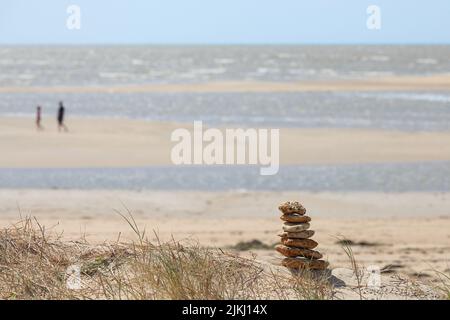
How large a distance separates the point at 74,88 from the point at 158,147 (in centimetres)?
3255

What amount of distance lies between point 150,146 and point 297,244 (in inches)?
750

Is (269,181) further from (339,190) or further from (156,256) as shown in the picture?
(156,256)

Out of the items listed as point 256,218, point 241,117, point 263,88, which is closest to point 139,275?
point 256,218

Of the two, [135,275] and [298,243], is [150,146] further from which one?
[135,275]

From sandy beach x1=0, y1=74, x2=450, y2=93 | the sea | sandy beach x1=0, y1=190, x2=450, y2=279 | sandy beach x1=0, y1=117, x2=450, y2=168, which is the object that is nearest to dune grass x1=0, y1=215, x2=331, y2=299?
sandy beach x1=0, y1=190, x2=450, y2=279

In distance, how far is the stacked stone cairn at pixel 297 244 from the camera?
549 cm

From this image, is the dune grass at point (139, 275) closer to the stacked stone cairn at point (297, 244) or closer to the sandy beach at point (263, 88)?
the stacked stone cairn at point (297, 244)

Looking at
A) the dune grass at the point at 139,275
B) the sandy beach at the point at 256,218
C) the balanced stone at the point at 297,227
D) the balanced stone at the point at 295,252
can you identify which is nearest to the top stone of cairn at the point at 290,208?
the balanced stone at the point at 297,227

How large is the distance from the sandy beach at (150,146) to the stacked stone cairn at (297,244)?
1539 centimetres

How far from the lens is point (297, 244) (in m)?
5.57

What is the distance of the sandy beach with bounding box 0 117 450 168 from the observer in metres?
21.6

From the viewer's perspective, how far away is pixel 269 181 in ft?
59.0

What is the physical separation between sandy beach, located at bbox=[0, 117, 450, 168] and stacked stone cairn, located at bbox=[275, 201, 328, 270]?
15390 millimetres
